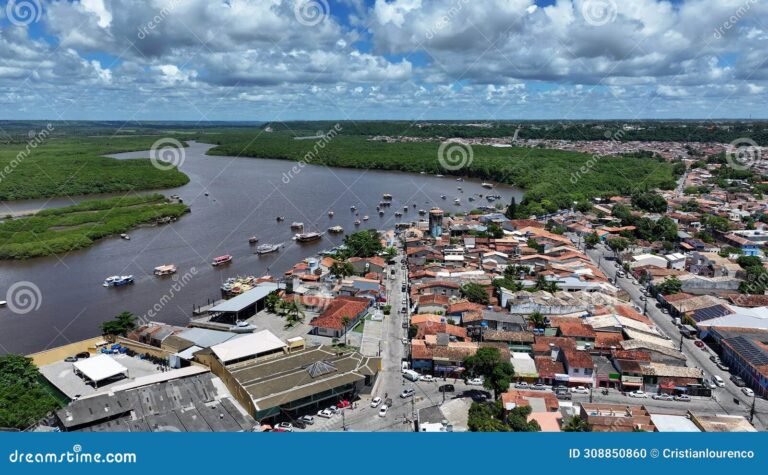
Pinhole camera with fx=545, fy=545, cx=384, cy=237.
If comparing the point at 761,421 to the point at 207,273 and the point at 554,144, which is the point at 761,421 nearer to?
the point at 207,273

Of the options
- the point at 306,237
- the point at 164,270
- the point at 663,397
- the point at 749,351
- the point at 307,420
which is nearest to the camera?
the point at 307,420

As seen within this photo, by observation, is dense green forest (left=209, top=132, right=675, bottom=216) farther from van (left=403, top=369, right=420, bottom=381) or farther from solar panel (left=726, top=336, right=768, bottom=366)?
van (left=403, top=369, right=420, bottom=381)

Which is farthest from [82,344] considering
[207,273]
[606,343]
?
[606,343]

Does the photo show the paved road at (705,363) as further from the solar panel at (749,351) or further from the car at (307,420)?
the car at (307,420)

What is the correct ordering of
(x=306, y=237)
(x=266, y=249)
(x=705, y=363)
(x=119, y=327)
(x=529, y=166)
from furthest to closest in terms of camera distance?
1. (x=529, y=166)
2. (x=306, y=237)
3. (x=266, y=249)
4. (x=119, y=327)
5. (x=705, y=363)

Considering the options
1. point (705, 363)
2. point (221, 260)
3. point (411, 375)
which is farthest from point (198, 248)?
point (705, 363)

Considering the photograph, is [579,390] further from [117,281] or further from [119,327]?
[117,281]
